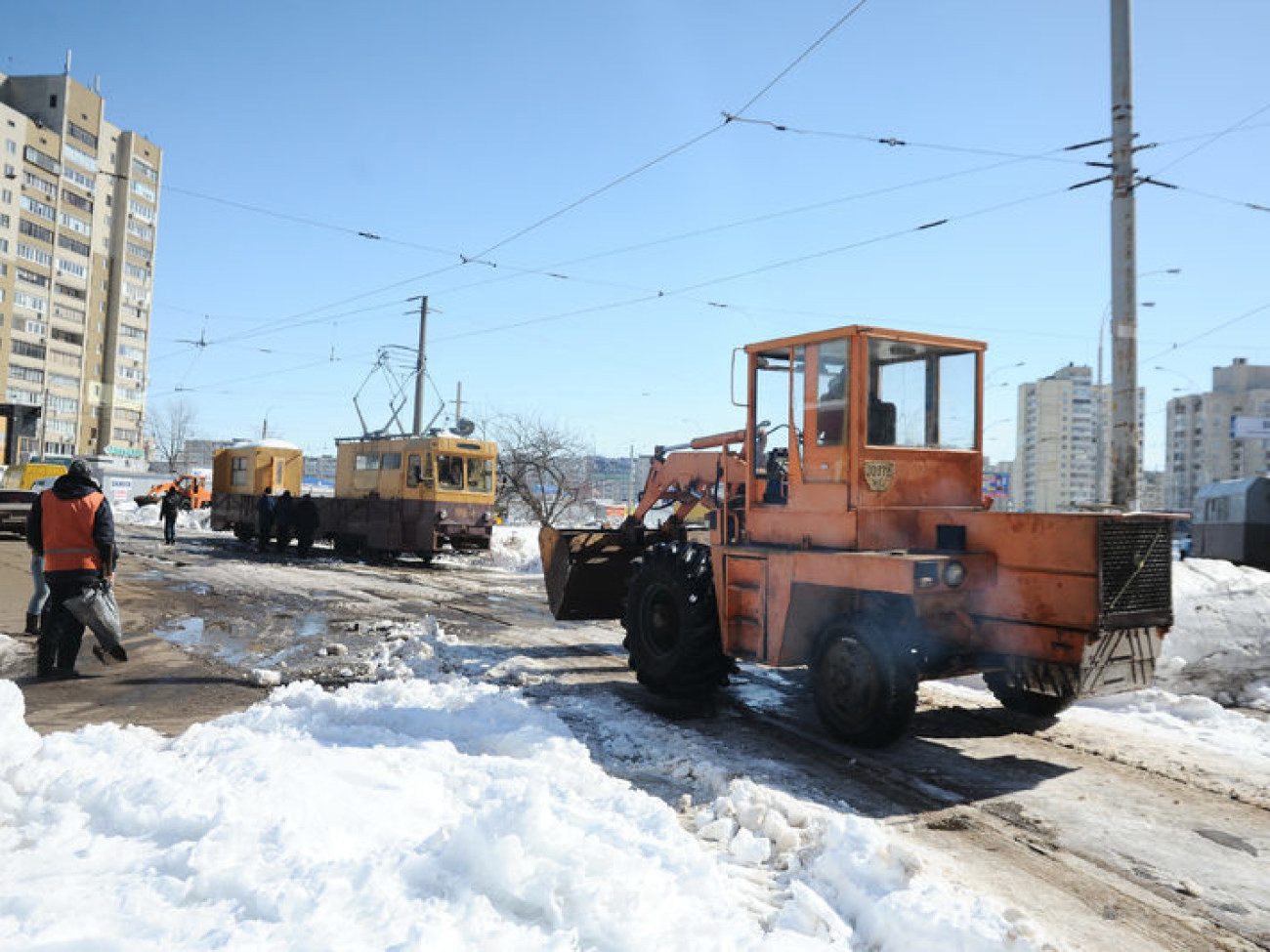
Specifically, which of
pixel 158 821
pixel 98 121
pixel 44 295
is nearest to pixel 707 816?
pixel 158 821

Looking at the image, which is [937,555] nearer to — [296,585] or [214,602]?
[214,602]

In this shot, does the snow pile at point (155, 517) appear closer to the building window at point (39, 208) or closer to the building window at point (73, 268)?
the building window at point (39, 208)

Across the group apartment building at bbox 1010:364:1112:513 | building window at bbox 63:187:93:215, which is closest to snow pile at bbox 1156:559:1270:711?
apartment building at bbox 1010:364:1112:513

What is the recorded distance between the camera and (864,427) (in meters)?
6.36

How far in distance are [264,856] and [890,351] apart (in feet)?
17.6

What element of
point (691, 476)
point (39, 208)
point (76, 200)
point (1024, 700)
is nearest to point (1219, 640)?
point (1024, 700)

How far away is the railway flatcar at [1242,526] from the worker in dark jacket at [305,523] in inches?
895

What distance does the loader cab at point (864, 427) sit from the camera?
639 centimetres

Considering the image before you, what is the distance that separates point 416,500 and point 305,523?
3.68m

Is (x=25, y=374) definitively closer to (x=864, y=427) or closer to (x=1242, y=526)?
(x=1242, y=526)

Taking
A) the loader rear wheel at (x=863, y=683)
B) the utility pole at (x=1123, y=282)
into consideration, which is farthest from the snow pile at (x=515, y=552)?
the loader rear wheel at (x=863, y=683)

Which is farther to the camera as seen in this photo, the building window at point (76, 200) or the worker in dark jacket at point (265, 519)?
the building window at point (76, 200)

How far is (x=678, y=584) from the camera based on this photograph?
725 cm

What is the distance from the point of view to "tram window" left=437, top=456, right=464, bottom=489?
69.7 ft
